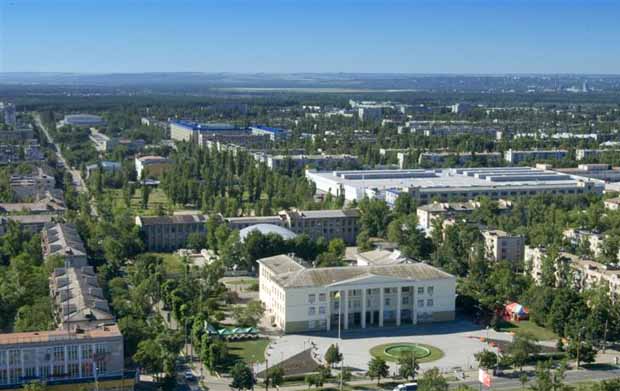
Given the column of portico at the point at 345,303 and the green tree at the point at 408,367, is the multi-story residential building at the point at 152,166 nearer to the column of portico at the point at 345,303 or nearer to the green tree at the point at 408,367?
the column of portico at the point at 345,303

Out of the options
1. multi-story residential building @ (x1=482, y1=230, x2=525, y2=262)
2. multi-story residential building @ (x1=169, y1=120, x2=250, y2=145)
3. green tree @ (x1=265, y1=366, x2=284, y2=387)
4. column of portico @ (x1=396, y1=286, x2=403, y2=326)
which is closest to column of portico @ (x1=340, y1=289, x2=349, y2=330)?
column of portico @ (x1=396, y1=286, x2=403, y2=326)

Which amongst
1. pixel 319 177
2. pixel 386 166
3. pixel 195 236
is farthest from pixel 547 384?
pixel 386 166

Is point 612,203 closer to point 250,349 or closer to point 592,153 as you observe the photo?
point 592,153

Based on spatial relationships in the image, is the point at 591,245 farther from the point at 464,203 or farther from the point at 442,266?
the point at 464,203

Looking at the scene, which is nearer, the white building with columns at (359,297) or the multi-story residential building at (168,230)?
the white building with columns at (359,297)

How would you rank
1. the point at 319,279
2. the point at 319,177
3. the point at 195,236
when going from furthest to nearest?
the point at 319,177
the point at 195,236
the point at 319,279

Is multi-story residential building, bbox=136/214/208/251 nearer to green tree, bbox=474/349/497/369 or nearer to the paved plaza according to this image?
the paved plaza

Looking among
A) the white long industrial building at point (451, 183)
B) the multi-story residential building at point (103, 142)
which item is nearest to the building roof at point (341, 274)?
the white long industrial building at point (451, 183)

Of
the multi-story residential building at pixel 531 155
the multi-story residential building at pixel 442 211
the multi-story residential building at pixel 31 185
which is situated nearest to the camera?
the multi-story residential building at pixel 442 211
